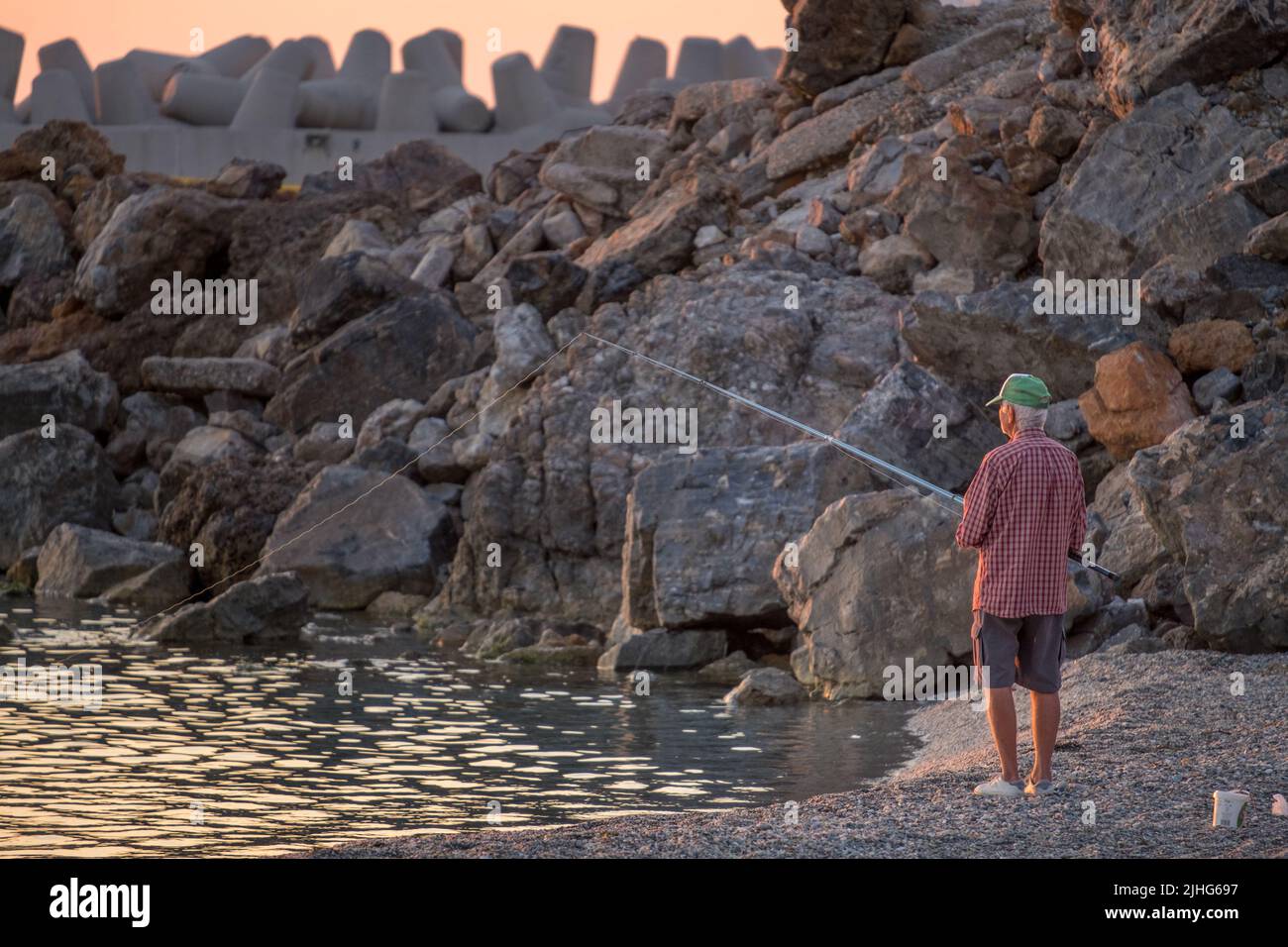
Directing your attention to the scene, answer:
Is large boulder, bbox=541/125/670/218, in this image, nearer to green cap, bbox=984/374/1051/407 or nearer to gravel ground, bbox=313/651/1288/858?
gravel ground, bbox=313/651/1288/858

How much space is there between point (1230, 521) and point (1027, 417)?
3.81 metres

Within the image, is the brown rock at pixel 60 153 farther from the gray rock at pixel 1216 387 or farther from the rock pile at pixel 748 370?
the gray rock at pixel 1216 387

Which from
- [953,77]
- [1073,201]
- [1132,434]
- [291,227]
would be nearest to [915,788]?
[1132,434]

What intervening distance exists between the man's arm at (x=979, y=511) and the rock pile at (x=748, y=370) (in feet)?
12.4

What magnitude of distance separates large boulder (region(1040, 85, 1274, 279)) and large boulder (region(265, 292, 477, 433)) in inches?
297

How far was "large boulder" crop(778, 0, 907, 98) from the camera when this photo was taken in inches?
860

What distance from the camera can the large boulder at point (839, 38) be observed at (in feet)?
71.7

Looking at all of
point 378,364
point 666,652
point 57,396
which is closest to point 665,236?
point 378,364

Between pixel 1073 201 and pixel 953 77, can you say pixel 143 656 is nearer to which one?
pixel 1073 201

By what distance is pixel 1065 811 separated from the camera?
20.7 ft

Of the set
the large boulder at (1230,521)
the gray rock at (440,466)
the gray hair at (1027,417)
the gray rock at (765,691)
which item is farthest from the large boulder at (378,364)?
the gray hair at (1027,417)

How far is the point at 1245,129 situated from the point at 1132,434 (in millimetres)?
3756

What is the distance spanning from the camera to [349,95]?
37.0 m

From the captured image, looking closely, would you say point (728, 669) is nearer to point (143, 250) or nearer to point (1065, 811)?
point (1065, 811)
